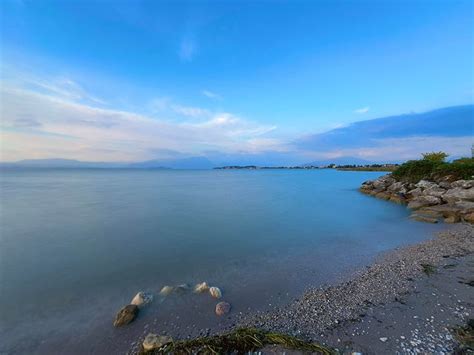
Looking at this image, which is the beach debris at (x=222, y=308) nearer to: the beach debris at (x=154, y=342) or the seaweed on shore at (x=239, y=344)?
the seaweed on shore at (x=239, y=344)

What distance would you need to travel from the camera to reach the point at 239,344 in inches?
138

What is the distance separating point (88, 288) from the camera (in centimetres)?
609

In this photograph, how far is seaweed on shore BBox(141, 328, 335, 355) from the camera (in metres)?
3.40

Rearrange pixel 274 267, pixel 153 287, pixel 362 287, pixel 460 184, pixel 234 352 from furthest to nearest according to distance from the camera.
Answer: pixel 460 184 < pixel 274 267 < pixel 153 287 < pixel 362 287 < pixel 234 352

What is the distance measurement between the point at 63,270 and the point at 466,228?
55.7 ft

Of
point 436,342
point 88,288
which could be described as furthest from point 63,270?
point 436,342

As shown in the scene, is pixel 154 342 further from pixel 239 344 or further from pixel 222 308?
pixel 222 308

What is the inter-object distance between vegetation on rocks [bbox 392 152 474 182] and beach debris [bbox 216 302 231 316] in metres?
24.2

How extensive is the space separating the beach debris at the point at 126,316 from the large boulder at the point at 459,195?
1869 centimetres

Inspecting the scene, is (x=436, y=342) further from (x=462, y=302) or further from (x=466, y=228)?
(x=466, y=228)

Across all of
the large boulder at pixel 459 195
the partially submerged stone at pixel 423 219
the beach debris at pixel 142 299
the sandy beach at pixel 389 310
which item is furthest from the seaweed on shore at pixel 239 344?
the large boulder at pixel 459 195

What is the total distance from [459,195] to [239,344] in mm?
17944

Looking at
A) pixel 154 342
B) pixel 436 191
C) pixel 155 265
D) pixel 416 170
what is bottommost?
pixel 155 265

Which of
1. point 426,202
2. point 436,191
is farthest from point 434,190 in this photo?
point 426,202
